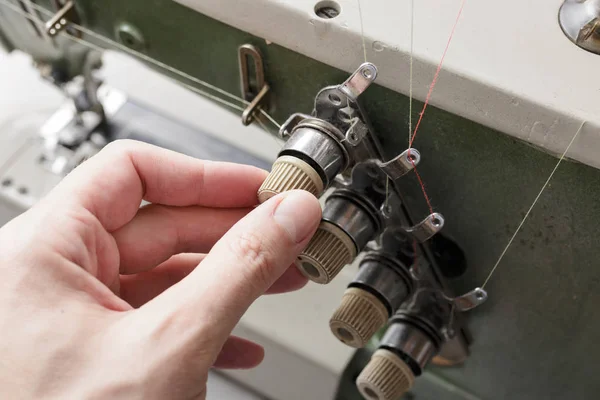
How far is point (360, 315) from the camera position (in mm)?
820

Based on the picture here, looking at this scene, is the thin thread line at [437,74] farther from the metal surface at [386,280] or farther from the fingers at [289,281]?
the fingers at [289,281]

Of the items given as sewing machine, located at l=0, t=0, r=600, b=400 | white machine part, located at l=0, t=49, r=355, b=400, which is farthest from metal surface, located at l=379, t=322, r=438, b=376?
white machine part, located at l=0, t=49, r=355, b=400

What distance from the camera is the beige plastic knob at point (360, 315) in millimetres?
817

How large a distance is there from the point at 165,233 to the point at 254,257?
0.25 meters

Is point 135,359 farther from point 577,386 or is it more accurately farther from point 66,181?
point 577,386

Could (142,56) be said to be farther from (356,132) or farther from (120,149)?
(356,132)

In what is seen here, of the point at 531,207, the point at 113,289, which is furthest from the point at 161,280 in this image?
the point at 531,207

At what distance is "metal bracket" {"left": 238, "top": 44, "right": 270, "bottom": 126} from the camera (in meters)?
0.79

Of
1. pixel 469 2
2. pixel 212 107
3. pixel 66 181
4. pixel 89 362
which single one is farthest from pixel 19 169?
pixel 469 2

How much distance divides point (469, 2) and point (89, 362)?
544mm

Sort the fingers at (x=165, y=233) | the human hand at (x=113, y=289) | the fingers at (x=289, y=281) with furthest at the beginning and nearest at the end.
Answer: the fingers at (x=289, y=281) < the fingers at (x=165, y=233) < the human hand at (x=113, y=289)

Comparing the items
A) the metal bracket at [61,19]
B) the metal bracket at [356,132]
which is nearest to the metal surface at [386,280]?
the metal bracket at [356,132]

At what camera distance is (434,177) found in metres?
0.76

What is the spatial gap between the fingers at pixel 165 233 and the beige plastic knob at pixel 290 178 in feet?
0.54
